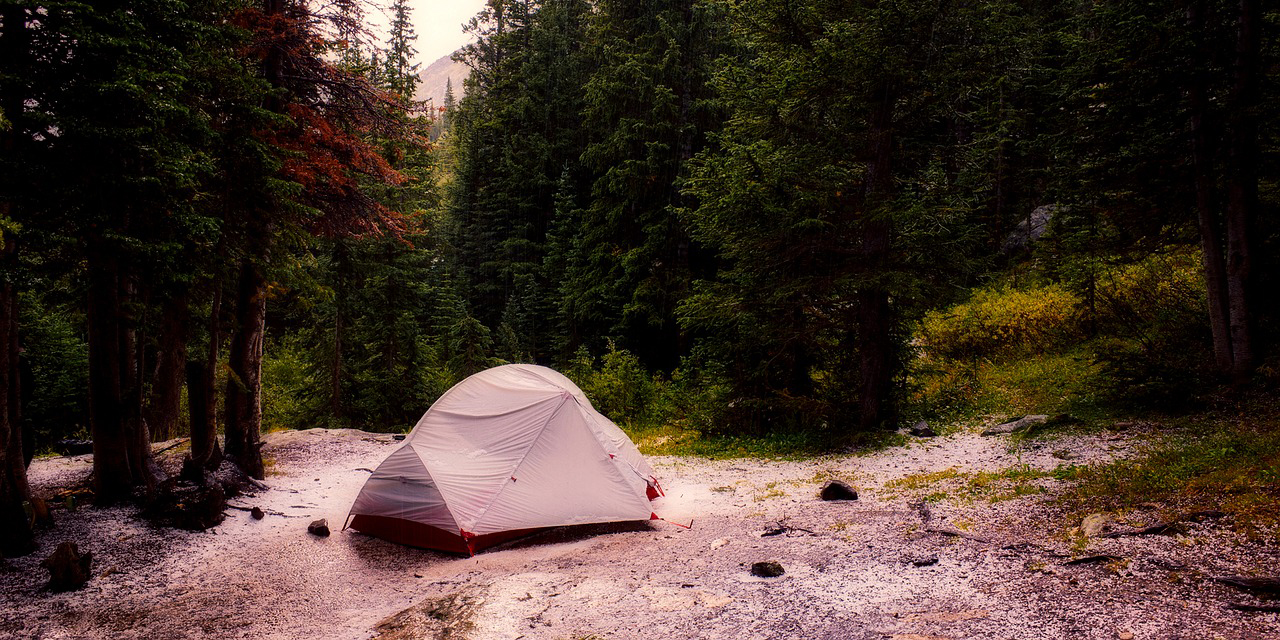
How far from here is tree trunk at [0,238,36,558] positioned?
6.76 metres

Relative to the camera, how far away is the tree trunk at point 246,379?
11.0m

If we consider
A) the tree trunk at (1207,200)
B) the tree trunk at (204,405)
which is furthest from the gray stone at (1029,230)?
the tree trunk at (204,405)

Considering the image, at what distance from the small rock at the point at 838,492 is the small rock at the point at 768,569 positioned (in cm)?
→ 283

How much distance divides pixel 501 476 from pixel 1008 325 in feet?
48.9

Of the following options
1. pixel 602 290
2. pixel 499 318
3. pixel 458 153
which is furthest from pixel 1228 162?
pixel 458 153

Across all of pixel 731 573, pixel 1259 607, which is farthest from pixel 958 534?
pixel 1259 607

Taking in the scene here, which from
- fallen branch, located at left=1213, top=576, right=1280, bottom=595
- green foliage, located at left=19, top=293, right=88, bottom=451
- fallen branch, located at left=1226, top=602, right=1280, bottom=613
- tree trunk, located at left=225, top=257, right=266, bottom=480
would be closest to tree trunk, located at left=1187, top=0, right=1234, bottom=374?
fallen branch, located at left=1213, top=576, right=1280, bottom=595

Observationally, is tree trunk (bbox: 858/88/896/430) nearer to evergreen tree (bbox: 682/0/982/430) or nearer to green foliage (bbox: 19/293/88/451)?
evergreen tree (bbox: 682/0/982/430)

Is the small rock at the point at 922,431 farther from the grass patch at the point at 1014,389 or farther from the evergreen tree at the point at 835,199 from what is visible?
the evergreen tree at the point at 835,199

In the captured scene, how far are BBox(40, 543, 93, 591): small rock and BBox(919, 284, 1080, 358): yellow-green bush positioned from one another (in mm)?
16330

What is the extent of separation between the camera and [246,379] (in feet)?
37.0

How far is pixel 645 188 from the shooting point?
79.7 ft

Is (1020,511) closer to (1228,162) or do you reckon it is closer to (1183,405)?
(1183,405)

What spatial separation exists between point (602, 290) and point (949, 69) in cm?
1626
